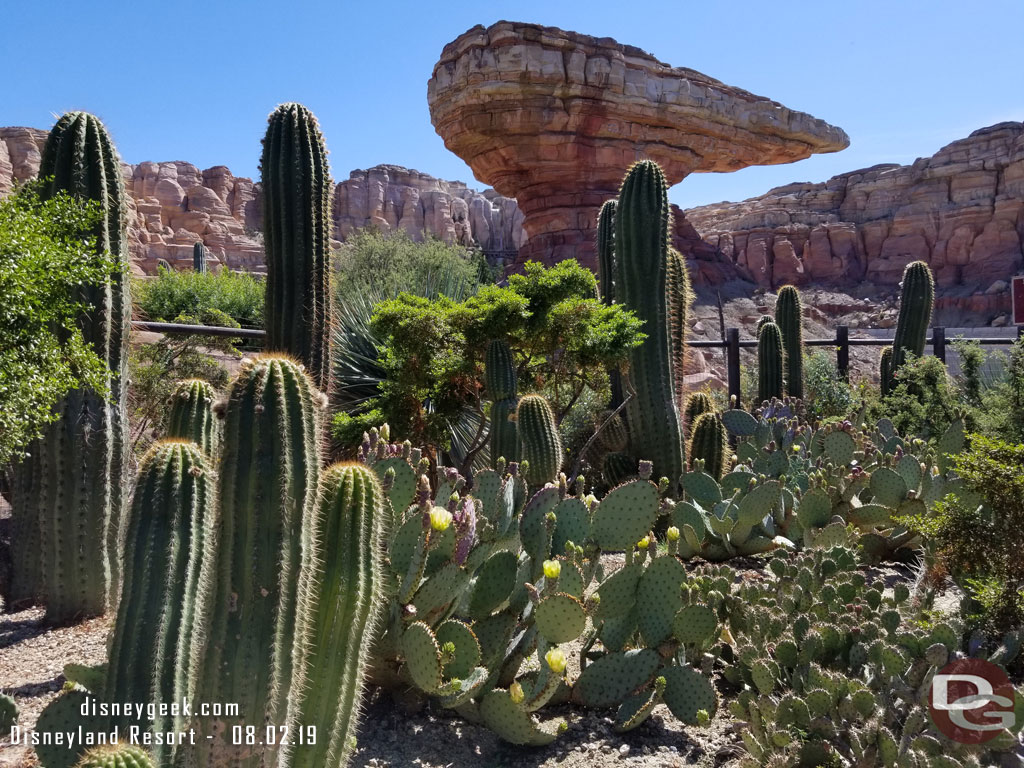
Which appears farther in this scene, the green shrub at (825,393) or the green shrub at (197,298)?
the green shrub at (197,298)

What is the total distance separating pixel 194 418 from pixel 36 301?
76cm

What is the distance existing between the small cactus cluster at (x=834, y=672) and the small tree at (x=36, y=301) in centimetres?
294

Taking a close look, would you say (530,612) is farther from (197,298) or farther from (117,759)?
(197,298)

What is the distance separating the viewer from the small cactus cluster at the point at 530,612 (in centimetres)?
272

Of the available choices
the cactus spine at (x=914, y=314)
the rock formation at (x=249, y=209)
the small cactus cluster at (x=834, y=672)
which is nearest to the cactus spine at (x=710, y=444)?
the small cactus cluster at (x=834, y=672)

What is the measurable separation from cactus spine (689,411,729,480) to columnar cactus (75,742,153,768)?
18.6 feet

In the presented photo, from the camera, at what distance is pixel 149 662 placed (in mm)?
2100

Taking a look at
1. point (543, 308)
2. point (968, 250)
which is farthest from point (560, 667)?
point (968, 250)

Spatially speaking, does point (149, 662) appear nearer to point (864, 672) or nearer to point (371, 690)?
point (371, 690)

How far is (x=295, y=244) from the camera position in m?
5.57

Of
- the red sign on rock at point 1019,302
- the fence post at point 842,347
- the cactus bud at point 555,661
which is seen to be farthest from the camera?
the fence post at point 842,347

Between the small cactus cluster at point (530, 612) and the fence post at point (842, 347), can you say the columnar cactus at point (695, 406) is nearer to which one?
the small cactus cluster at point (530, 612)

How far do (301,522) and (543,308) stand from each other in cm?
467

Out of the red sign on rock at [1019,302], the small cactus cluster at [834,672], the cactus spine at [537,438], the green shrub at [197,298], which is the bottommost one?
the small cactus cluster at [834,672]
